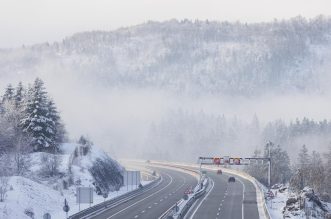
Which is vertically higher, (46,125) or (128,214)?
(46,125)

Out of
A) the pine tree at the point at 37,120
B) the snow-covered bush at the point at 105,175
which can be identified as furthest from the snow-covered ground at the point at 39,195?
the pine tree at the point at 37,120

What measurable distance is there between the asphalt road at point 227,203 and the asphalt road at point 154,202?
405cm

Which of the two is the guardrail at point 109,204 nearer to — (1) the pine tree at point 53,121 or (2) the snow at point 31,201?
(2) the snow at point 31,201

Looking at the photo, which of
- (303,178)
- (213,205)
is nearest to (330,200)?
(303,178)

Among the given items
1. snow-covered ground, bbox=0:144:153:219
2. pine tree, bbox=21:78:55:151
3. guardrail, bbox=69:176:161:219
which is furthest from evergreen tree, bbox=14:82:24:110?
guardrail, bbox=69:176:161:219

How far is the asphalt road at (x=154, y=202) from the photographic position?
6625cm

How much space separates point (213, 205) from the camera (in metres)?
78.0

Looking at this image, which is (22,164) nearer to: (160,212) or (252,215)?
(160,212)

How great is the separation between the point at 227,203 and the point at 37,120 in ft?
93.0

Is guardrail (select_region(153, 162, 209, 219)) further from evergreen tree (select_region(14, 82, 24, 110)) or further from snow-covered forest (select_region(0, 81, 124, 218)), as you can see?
evergreen tree (select_region(14, 82, 24, 110))

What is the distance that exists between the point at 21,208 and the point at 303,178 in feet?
192

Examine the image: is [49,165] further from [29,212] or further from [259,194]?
[259,194]

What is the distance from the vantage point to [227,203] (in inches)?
3169

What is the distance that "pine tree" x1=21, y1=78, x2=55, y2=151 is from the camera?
86.6 meters
